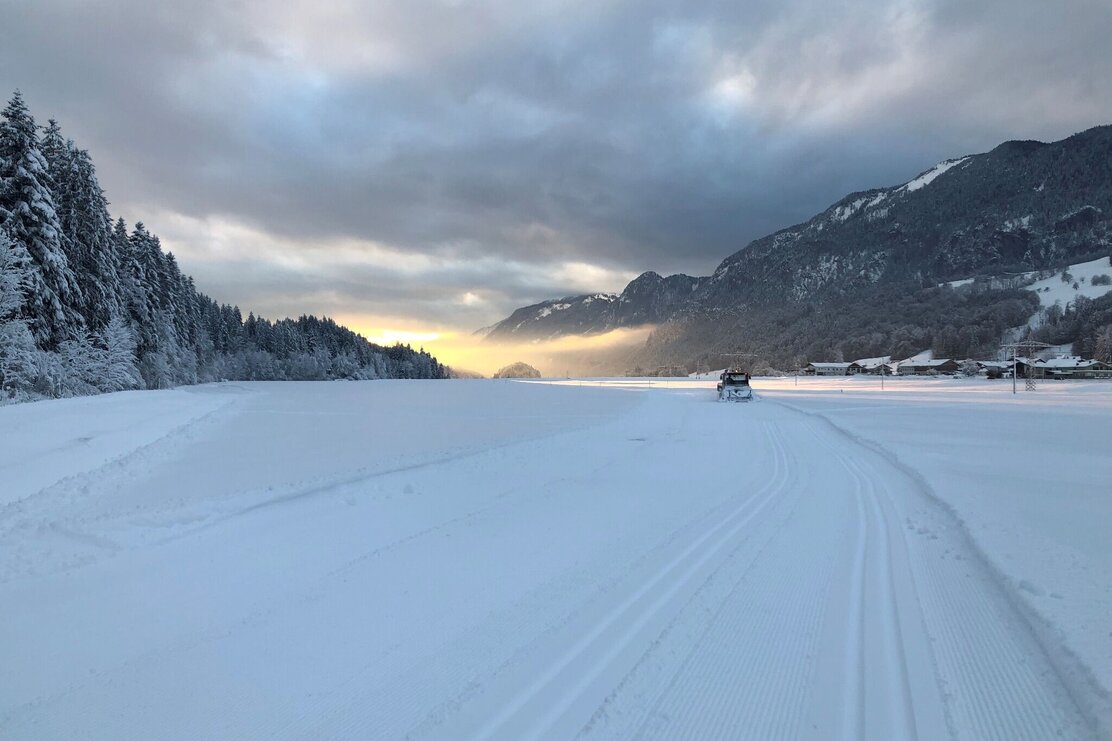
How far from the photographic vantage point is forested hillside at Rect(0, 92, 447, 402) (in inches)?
931

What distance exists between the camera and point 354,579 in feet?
17.1

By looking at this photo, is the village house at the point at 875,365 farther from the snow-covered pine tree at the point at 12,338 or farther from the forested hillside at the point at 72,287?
the snow-covered pine tree at the point at 12,338

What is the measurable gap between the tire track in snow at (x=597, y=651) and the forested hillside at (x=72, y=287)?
2758 centimetres

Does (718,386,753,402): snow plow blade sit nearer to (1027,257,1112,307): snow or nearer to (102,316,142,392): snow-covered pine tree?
(102,316,142,392): snow-covered pine tree

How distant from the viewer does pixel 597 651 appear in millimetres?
3768

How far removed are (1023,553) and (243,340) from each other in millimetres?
103150

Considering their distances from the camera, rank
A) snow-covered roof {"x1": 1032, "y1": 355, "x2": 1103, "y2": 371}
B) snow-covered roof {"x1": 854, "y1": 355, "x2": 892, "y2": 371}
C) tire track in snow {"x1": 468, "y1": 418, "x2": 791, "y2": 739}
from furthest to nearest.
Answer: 1. snow-covered roof {"x1": 854, "y1": 355, "x2": 892, "y2": 371}
2. snow-covered roof {"x1": 1032, "y1": 355, "x2": 1103, "y2": 371}
3. tire track in snow {"x1": 468, "y1": 418, "x2": 791, "y2": 739}

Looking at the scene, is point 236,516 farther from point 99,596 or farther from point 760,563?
point 760,563

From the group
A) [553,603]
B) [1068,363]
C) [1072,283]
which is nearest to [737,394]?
[553,603]

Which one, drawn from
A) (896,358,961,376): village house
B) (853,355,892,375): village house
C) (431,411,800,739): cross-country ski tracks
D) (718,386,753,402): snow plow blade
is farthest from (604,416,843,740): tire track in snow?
(896,358,961,376): village house

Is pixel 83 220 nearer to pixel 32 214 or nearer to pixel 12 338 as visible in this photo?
pixel 32 214

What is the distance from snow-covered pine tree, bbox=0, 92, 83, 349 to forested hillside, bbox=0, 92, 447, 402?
0.05 meters

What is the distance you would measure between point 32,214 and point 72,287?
14.4 ft

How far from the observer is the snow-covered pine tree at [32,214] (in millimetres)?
25359
